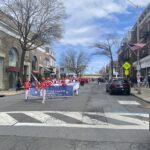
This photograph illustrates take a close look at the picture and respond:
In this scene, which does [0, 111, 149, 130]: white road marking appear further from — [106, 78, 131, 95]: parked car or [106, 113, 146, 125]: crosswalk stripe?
[106, 78, 131, 95]: parked car

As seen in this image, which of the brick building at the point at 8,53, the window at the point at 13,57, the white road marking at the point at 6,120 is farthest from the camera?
the window at the point at 13,57

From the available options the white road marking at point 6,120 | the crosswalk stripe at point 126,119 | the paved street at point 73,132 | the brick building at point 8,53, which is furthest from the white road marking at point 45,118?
the brick building at point 8,53

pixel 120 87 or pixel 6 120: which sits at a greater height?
pixel 120 87

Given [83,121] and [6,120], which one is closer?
[83,121]

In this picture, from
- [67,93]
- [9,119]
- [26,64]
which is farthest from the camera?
[26,64]

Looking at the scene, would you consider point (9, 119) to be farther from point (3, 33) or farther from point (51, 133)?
point (3, 33)

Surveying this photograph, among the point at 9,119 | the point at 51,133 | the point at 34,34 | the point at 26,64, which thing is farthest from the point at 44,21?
the point at 51,133

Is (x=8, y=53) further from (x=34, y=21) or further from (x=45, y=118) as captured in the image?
(x=45, y=118)

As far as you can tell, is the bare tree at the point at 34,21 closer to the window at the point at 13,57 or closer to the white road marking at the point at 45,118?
the window at the point at 13,57

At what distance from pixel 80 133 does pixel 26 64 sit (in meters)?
54.6

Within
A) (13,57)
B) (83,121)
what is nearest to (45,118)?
(83,121)

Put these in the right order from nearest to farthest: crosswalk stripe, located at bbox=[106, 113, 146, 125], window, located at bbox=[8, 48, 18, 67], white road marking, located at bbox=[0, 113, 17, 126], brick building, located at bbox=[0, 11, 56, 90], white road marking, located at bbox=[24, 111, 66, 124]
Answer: white road marking, located at bbox=[0, 113, 17, 126] → white road marking, located at bbox=[24, 111, 66, 124] → crosswalk stripe, located at bbox=[106, 113, 146, 125] → brick building, located at bbox=[0, 11, 56, 90] → window, located at bbox=[8, 48, 18, 67]

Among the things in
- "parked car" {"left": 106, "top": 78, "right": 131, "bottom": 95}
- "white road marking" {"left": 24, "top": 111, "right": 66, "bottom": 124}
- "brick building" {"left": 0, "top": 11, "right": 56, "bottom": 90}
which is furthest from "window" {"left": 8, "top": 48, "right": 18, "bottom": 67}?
"white road marking" {"left": 24, "top": 111, "right": 66, "bottom": 124}

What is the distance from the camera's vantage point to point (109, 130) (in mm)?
12625
